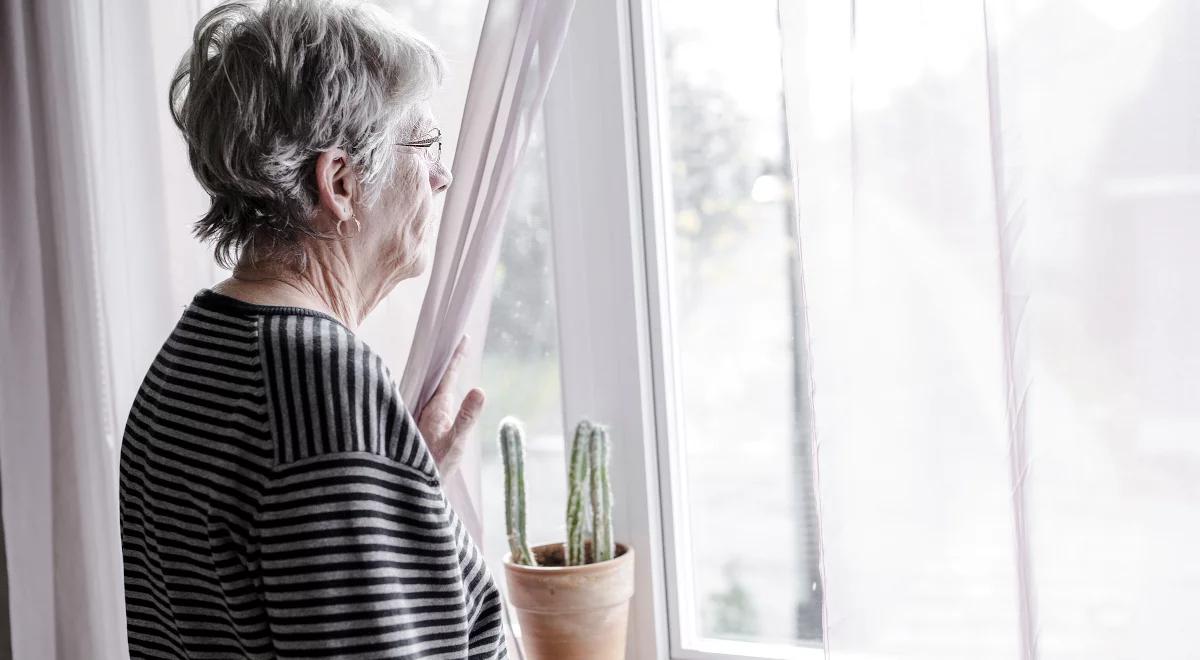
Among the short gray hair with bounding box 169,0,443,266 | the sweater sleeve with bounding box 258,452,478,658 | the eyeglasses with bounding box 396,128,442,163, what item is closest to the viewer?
the sweater sleeve with bounding box 258,452,478,658

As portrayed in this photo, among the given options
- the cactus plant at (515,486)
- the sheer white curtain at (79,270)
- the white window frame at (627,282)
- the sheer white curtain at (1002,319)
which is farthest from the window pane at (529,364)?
the sheer white curtain at (1002,319)

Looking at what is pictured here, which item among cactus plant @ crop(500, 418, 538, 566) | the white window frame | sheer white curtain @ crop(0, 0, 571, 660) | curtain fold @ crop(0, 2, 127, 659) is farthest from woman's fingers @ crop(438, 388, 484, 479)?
curtain fold @ crop(0, 2, 127, 659)

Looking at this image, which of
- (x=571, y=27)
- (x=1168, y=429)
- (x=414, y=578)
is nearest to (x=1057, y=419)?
(x=1168, y=429)

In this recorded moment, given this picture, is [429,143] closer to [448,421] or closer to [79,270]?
[448,421]

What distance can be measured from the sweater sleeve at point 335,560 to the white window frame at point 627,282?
76cm

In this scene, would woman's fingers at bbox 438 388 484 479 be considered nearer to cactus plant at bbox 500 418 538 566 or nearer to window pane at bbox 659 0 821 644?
cactus plant at bbox 500 418 538 566

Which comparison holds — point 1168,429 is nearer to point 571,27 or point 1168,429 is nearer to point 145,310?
point 571,27

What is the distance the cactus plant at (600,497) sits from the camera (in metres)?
1.49

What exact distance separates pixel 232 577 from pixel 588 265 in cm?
85

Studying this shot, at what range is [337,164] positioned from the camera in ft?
3.40

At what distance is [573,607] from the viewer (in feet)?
4.76

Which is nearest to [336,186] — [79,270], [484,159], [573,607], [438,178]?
[438,178]

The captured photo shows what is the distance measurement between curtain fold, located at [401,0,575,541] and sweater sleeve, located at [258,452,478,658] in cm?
45

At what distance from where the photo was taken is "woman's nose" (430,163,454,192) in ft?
3.85
